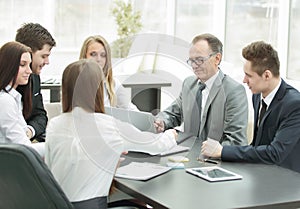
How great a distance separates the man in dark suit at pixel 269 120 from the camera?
259 cm

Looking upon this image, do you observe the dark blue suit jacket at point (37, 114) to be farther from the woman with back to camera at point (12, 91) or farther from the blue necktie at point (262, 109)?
the blue necktie at point (262, 109)

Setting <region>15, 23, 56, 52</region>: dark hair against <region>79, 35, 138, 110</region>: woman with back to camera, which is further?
<region>79, 35, 138, 110</region>: woman with back to camera

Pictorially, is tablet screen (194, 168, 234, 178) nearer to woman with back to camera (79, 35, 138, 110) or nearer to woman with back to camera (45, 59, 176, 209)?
woman with back to camera (45, 59, 176, 209)

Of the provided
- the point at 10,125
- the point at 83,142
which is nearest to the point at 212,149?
the point at 83,142

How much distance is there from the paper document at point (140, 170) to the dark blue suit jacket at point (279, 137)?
36 cm

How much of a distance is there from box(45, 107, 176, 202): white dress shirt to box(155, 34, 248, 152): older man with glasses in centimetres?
97

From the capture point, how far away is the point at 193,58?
10.7ft

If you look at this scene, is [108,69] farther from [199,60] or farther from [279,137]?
[279,137]

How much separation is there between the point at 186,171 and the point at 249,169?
30cm

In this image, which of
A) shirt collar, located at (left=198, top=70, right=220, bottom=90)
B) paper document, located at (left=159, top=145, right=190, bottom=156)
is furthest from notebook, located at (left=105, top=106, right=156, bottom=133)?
shirt collar, located at (left=198, top=70, right=220, bottom=90)

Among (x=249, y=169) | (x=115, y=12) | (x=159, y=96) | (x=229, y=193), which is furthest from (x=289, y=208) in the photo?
(x=115, y=12)

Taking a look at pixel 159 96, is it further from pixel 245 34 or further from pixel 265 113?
pixel 265 113

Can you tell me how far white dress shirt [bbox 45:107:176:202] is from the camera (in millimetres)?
2139

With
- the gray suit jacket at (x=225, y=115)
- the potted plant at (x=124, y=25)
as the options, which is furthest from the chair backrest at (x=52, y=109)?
the potted plant at (x=124, y=25)
